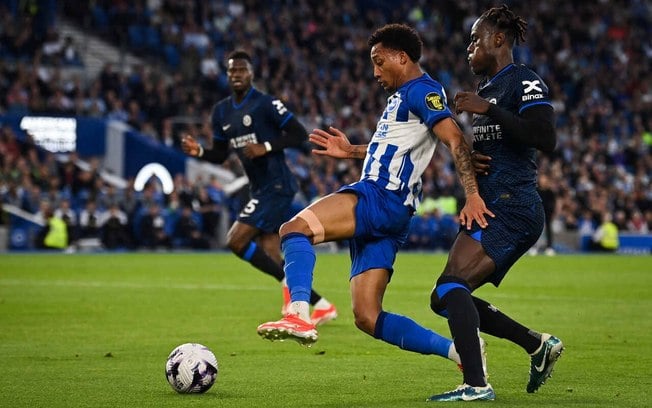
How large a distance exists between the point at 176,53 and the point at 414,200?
3129cm

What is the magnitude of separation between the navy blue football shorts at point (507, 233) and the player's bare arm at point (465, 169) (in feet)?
0.24

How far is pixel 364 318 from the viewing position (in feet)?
24.8

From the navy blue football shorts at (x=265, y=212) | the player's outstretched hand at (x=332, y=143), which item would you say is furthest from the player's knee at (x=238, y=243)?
the player's outstretched hand at (x=332, y=143)

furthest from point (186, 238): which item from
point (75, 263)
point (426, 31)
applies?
point (426, 31)

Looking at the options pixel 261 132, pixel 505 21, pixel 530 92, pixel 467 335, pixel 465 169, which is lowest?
pixel 467 335

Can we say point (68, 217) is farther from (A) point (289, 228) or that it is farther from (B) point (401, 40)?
(A) point (289, 228)

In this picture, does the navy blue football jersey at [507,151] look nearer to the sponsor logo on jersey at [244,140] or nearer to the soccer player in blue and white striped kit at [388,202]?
the soccer player in blue and white striped kit at [388,202]

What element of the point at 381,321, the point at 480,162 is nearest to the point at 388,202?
the point at 480,162

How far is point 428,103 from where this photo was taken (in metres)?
7.42

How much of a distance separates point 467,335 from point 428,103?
1468mm

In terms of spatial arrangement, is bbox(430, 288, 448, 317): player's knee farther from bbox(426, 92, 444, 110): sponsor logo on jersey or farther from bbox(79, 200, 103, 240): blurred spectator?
bbox(79, 200, 103, 240): blurred spectator

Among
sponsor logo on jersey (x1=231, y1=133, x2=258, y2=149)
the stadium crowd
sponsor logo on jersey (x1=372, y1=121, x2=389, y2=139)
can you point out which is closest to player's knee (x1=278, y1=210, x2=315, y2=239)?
sponsor logo on jersey (x1=372, y1=121, x2=389, y2=139)

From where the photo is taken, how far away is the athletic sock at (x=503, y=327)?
7.68 m

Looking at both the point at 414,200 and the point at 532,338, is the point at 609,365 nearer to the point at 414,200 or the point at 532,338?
the point at 532,338
